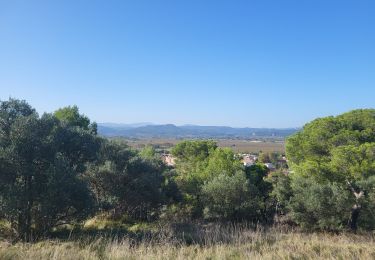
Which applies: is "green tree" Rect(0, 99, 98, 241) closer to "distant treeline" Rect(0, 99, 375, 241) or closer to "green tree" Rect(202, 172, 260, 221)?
"distant treeline" Rect(0, 99, 375, 241)

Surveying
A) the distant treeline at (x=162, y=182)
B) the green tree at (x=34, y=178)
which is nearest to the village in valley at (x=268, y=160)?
the distant treeline at (x=162, y=182)

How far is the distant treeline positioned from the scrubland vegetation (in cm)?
5

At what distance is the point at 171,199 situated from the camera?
Answer: 21922mm

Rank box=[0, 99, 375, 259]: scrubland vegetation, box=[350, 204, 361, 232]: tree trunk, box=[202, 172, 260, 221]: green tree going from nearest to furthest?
box=[0, 99, 375, 259]: scrubland vegetation < box=[350, 204, 361, 232]: tree trunk < box=[202, 172, 260, 221]: green tree

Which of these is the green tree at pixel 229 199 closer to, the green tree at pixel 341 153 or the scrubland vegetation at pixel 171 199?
the scrubland vegetation at pixel 171 199

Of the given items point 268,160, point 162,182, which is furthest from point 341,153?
point 268,160

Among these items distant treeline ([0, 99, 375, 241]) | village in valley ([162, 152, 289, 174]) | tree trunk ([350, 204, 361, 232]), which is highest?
distant treeline ([0, 99, 375, 241])

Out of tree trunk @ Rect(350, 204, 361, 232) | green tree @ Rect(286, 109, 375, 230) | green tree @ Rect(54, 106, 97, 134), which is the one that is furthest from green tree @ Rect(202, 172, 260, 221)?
green tree @ Rect(54, 106, 97, 134)

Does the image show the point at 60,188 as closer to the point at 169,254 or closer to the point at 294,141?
the point at 169,254

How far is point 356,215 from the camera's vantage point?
17.8m

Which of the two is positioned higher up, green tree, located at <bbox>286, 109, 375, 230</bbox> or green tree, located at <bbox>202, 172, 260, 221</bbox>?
green tree, located at <bbox>286, 109, 375, 230</bbox>

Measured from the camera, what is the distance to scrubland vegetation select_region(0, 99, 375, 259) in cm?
666

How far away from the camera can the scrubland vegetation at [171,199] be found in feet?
21.8

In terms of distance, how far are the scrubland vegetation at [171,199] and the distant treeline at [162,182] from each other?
5 cm
